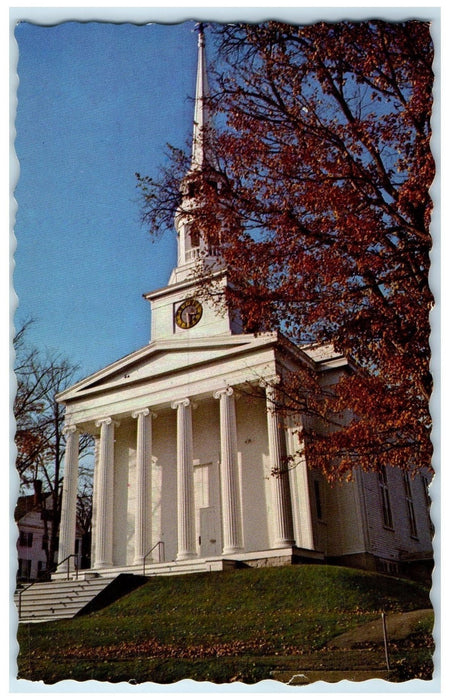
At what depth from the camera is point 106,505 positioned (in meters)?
18.3

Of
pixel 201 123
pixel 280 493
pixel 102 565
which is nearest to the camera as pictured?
pixel 201 123

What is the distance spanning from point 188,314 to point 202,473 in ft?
14.4

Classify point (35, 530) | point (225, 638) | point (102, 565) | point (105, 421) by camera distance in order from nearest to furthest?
point (225, 638) → point (35, 530) → point (102, 565) → point (105, 421)

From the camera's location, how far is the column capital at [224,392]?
57.4ft

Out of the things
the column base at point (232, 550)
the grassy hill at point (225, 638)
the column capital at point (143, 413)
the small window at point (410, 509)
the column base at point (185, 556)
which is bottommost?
the grassy hill at point (225, 638)

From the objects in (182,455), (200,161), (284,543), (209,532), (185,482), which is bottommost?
(284,543)

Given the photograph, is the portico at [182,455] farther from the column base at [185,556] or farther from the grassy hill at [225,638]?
the grassy hill at [225,638]

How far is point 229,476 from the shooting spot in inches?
661

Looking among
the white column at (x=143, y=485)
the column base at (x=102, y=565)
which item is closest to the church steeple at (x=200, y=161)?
the white column at (x=143, y=485)

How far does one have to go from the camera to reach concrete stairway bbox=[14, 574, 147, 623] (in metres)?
9.55

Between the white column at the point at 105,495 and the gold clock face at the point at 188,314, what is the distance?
332cm

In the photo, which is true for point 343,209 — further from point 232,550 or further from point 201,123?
point 232,550

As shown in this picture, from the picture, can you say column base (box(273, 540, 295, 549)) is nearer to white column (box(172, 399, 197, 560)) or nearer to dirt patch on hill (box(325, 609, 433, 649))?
white column (box(172, 399, 197, 560))

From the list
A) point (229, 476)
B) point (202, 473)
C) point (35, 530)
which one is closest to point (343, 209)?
point (35, 530)
